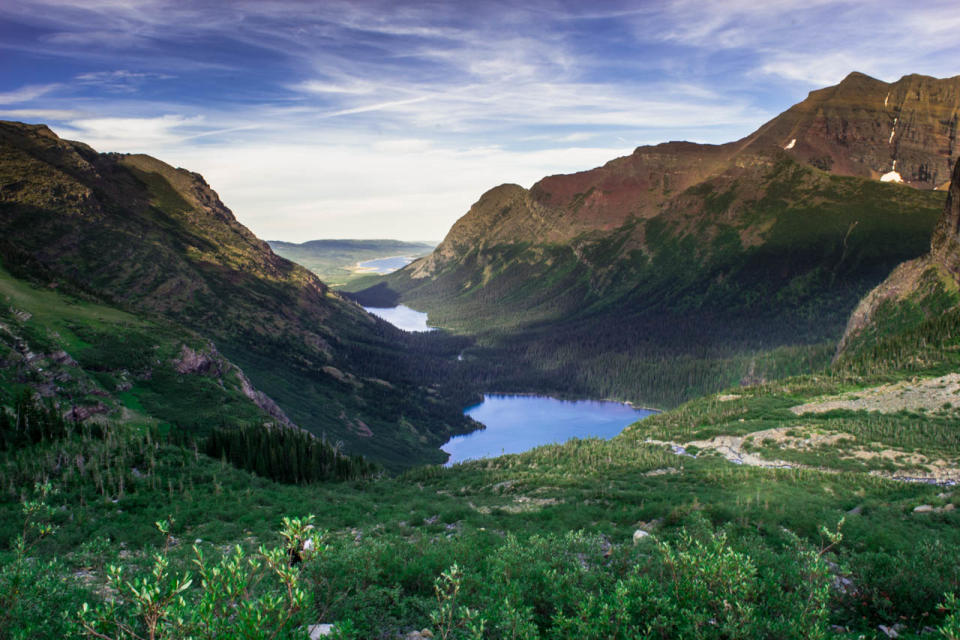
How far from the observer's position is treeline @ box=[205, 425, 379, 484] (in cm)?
5003

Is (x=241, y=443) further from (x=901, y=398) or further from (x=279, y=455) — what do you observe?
(x=901, y=398)

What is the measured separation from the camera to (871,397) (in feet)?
268

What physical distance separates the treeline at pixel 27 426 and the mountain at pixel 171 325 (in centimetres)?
2068

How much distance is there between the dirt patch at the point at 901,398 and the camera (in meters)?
72.3

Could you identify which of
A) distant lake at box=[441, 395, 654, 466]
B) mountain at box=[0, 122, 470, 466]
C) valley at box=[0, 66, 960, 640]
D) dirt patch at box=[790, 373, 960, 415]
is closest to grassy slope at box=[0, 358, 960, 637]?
valley at box=[0, 66, 960, 640]

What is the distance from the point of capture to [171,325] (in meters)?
96.6

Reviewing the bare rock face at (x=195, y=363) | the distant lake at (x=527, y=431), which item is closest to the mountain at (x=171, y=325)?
the bare rock face at (x=195, y=363)

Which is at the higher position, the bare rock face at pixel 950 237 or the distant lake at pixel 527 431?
the bare rock face at pixel 950 237

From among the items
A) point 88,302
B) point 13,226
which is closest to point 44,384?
point 88,302

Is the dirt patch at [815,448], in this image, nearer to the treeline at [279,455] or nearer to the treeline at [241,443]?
the treeline at [279,455]

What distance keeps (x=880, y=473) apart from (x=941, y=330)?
58737 millimetres

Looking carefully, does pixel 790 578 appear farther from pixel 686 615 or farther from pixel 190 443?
pixel 190 443

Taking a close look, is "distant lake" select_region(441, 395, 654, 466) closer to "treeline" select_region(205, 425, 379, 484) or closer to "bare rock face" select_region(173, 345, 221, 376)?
"bare rock face" select_region(173, 345, 221, 376)

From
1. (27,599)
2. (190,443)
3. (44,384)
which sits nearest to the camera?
(27,599)
